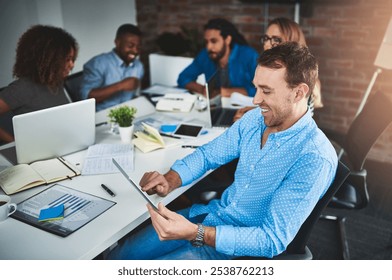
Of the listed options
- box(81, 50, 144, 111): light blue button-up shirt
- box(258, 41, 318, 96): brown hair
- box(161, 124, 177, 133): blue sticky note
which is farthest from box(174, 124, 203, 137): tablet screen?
box(81, 50, 144, 111): light blue button-up shirt

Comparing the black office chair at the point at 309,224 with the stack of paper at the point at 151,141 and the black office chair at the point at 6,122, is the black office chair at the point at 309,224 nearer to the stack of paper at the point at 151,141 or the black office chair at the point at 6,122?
the stack of paper at the point at 151,141

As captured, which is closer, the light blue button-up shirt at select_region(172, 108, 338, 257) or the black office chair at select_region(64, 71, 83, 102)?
the light blue button-up shirt at select_region(172, 108, 338, 257)

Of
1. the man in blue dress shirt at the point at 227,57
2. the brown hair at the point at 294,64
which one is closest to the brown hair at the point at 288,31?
the man in blue dress shirt at the point at 227,57

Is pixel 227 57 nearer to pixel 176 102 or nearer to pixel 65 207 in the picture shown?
pixel 176 102

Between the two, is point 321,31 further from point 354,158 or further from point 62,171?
point 62,171

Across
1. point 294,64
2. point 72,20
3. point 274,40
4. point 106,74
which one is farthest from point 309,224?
point 72,20

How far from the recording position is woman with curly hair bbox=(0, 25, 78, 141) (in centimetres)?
221

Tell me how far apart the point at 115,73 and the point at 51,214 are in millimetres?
1920

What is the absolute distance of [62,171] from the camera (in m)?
1.67

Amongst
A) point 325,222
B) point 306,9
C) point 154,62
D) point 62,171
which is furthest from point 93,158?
point 306,9

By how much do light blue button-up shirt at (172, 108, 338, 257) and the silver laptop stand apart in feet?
1.64

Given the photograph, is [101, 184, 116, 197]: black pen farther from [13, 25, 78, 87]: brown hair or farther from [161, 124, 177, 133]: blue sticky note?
[13, 25, 78, 87]: brown hair

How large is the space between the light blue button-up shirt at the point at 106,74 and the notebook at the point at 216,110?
3.01 ft

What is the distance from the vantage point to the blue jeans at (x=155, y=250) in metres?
1.43
